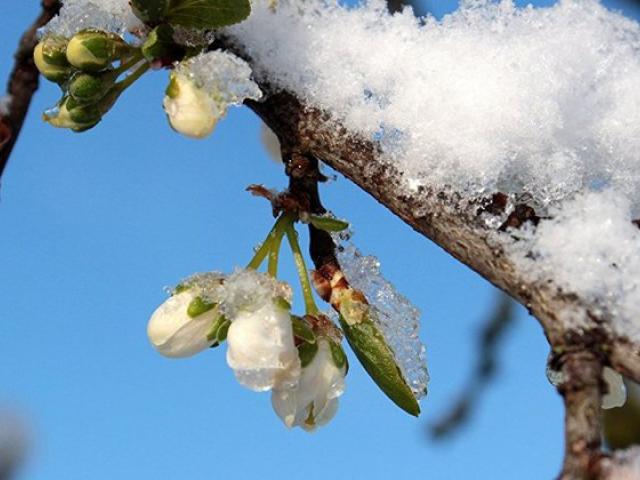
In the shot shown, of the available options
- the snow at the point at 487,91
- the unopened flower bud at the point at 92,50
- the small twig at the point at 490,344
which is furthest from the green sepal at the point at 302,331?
the small twig at the point at 490,344

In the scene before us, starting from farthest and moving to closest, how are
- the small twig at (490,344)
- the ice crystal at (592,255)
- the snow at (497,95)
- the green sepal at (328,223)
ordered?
1. the small twig at (490,344)
2. the green sepal at (328,223)
3. the snow at (497,95)
4. the ice crystal at (592,255)

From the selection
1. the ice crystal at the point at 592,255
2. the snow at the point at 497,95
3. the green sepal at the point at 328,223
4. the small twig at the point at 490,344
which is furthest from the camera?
the small twig at the point at 490,344

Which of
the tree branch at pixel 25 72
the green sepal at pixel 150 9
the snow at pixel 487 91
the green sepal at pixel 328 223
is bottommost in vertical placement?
the green sepal at pixel 328 223

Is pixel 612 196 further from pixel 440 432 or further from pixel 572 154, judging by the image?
pixel 440 432

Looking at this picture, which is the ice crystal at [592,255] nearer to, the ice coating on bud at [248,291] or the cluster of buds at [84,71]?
the ice coating on bud at [248,291]

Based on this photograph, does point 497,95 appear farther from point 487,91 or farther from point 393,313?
point 393,313

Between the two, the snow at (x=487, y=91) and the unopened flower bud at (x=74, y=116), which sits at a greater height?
the snow at (x=487, y=91)

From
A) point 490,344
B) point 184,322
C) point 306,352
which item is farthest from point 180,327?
point 490,344

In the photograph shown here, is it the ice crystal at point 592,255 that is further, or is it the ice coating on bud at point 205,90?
→ the ice coating on bud at point 205,90
